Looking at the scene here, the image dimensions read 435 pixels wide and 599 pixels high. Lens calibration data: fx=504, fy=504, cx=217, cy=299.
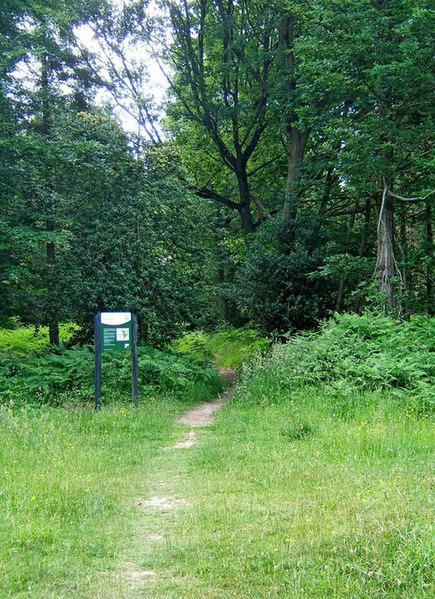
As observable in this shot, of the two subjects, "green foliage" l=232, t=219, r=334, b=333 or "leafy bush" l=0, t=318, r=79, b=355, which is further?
"leafy bush" l=0, t=318, r=79, b=355

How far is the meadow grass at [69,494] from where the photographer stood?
3.57 meters

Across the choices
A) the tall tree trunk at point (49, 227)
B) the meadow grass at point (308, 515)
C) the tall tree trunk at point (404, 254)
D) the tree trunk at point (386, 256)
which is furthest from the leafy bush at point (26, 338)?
the meadow grass at point (308, 515)

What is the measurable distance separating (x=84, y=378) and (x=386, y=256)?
28.2 ft

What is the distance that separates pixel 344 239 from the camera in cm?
1870

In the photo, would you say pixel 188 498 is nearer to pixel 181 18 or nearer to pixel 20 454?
pixel 20 454

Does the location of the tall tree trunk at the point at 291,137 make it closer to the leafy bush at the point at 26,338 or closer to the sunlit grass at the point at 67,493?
the leafy bush at the point at 26,338

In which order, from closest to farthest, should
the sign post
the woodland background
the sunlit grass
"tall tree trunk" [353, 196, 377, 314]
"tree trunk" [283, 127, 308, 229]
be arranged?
the sunlit grass
the sign post
the woodland background
"tall tree trunk" [353, 196, 377, 314]
"tree trunk" [283, 127, 308, 229]

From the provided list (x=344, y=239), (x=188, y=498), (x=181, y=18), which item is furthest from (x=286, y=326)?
(x=181, y=18)

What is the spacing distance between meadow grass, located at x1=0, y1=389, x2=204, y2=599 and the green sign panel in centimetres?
159

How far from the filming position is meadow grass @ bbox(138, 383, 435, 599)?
10.7 feet

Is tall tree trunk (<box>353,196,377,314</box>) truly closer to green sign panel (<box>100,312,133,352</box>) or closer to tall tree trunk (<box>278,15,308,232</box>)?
tall tree trunk (<box>278,15,308,232</box>)

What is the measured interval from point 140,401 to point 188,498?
20.2 feet

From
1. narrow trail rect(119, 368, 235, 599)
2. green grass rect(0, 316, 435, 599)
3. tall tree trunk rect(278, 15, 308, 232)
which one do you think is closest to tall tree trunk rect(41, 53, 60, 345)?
green grass rect(0, 316, 435, 599)

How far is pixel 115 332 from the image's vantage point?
10492mm
